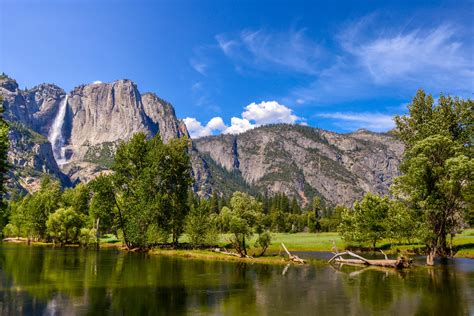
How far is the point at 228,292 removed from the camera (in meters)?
29.3

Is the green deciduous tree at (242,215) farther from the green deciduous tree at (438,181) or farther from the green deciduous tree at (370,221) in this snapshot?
the green deciduous tree at (370,221)

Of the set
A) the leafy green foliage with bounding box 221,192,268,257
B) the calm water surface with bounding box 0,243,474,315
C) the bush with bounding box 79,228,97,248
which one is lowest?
the calm water surface with bounding box 0,243,474,315

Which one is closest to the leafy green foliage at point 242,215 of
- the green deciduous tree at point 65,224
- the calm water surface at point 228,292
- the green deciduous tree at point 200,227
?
the calm water surface at point 228,292

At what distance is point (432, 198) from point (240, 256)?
3018 cm

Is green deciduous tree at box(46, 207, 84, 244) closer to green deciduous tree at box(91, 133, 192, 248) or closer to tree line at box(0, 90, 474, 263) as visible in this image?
tree line at box(0, 90, 474, 263)

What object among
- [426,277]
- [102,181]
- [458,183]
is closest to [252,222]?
[426,277]

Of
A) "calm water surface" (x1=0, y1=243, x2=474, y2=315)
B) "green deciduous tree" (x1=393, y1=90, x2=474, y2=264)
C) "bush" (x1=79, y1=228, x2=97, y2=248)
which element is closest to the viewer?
"calm water surface" (x1=0, y1=243, x2=474, y2=315)

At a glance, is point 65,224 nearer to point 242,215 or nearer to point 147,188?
point 147,188

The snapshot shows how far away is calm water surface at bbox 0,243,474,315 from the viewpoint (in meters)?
22.6

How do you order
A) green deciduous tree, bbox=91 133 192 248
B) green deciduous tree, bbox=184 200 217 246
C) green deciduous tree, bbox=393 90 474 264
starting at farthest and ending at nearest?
1. green deciduous tree, bbox=91 133 192 248
2. green deciduous tree, bbox=184 200 217 246
3. green deciduous tree, bbox=393 90 474 264

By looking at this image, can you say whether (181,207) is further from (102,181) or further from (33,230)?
(33,230)

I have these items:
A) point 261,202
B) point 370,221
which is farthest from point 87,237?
point 370,221

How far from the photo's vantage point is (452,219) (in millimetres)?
56000

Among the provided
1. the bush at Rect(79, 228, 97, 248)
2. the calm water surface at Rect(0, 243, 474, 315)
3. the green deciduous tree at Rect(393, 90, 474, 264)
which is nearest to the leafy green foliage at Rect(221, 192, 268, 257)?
the calm water surface at Rect(0, 243, 474, 315)
